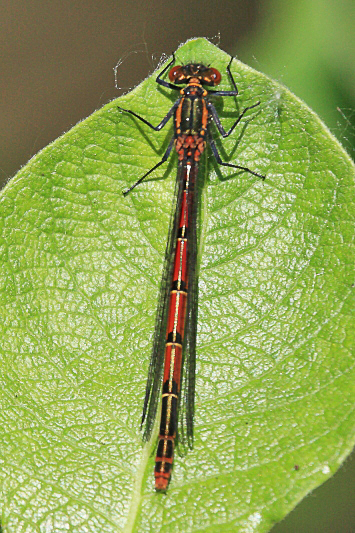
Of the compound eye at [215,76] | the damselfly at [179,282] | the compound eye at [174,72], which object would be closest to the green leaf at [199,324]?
the damselfly at [179,282]

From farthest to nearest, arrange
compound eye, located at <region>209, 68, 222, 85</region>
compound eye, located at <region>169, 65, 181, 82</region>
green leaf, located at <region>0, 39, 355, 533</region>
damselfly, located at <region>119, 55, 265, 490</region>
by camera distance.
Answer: compound eye, located at <region>169, 65, 181, 82</region> → compound eye, located at <region>209, 68, 222, 85</region> → damselfly, located at <region>119, 55, 265, 490</region> → green leaf, located at <region>0, 39, 355, 533</region>

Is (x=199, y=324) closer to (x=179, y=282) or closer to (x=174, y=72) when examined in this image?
(x=179, y=282)

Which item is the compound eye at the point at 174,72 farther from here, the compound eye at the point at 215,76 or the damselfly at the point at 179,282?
the compound eye at the point at 215,76

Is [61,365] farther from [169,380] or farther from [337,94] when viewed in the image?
[337,94]

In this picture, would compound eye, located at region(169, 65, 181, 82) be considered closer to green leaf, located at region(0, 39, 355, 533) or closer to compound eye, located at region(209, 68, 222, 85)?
compound eye, located at region(209, 68, 222, 85)

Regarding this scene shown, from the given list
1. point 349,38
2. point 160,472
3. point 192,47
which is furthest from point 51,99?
point 160,472

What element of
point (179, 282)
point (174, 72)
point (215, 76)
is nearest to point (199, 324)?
point (179, 282)

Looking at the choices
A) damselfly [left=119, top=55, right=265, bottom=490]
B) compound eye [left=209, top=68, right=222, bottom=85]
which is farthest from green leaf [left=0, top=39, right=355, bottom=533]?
compound eye [left=209, top=68, right=222, bottom=85]
